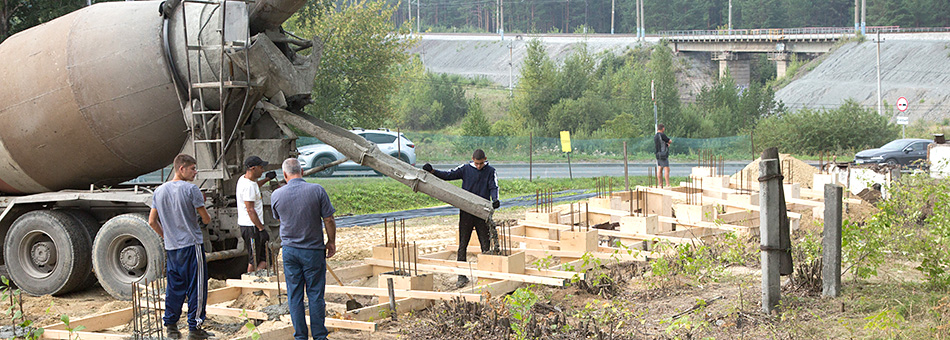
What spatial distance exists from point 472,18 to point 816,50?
153 ft

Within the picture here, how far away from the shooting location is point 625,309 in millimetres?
7355

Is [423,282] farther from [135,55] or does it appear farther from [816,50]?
[816,50]

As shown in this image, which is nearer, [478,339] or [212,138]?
[478,339]

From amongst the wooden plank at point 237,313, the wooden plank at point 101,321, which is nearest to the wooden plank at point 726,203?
the wooden plank at point 237,313

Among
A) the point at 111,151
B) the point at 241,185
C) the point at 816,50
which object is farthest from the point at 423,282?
the point at 816,50

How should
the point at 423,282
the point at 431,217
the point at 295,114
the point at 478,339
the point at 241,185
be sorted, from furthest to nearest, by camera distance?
the point at 431,217
the point at 295,114
the point at 241,185
the point at 423,282
the point at 478,339

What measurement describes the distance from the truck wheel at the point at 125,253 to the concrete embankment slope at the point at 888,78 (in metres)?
50.1

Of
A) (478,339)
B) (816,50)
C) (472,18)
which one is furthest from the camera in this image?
(472,18)

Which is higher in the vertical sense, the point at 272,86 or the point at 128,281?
the point at 272,86

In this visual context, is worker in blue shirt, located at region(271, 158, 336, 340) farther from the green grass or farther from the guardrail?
the guardrail

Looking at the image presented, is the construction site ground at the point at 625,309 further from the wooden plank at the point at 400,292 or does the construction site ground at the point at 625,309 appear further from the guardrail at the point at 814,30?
the guardrail at the point at 814,30

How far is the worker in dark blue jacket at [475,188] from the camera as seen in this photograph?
9.35 m

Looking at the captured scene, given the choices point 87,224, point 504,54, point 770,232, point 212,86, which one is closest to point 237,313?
point 212,86

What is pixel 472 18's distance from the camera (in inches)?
3986
